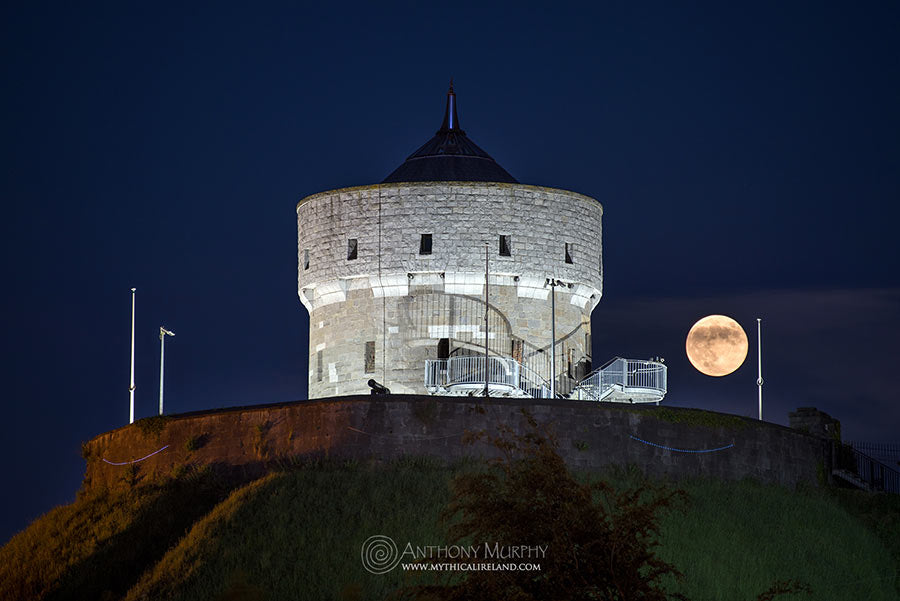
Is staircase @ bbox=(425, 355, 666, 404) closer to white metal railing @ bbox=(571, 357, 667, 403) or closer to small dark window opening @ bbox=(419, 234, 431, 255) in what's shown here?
white metal railing @ bbox=(571, 357, 667, 403)

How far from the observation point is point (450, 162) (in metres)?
40.9

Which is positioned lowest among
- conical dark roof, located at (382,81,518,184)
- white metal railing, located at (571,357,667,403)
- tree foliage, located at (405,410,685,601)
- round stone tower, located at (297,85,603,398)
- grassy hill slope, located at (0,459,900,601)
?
grassy hill slope, located at (0,459,900,601)

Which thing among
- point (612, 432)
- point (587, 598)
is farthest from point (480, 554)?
point (612, 432)

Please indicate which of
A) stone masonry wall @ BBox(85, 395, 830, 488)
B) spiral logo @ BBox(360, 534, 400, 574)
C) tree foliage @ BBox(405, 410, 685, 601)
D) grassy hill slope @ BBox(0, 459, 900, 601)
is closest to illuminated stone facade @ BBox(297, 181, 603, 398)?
stone masonry wall @ BBox(85, 395, 830, 488)

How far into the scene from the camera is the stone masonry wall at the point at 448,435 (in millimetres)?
33062

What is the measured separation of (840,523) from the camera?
112ft

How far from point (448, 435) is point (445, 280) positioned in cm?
640

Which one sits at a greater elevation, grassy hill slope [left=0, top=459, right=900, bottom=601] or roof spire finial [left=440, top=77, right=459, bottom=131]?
roof spire finial [left=440, top=77, right=459, bottom=131]

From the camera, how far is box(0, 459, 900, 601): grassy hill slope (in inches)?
1084

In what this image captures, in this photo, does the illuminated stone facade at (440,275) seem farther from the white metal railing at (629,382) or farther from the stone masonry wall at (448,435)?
the stone masonry wall at (448,435)

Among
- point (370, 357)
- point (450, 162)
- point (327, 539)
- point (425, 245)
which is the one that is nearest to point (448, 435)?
point (327, 539)

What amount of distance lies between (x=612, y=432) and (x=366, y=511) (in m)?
6.63

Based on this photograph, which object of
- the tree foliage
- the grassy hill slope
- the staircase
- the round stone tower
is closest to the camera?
the tree foliage

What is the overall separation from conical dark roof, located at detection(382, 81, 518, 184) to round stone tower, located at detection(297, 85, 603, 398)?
96cm
